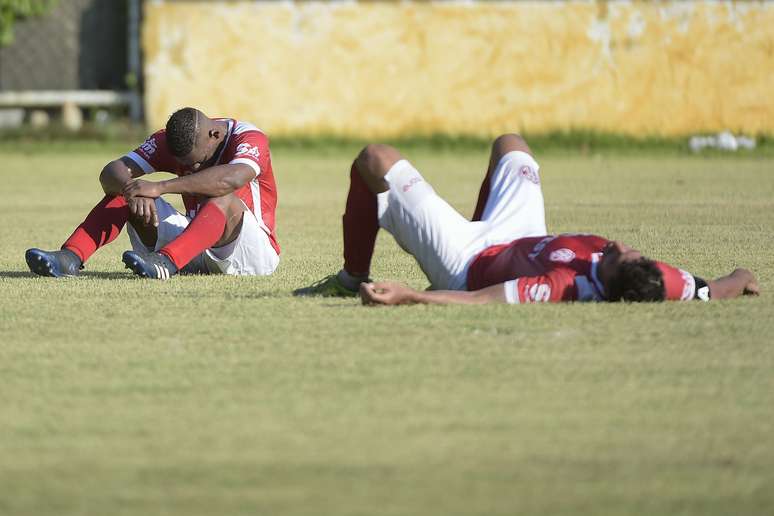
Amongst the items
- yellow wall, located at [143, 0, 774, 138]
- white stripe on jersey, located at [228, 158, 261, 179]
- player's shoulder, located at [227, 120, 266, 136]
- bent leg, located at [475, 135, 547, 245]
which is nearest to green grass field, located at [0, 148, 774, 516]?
bent leg, located at [475, 135, 547, 245]

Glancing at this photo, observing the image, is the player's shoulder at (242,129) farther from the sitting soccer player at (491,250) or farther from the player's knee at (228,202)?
the sitting soccer player at (491,250)

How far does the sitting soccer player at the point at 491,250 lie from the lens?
20.8ft

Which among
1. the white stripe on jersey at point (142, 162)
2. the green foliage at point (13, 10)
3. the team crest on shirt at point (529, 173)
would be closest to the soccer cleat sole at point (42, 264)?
the white stripe on jersey at point (142, 162)

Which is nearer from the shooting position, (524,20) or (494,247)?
(494,247)

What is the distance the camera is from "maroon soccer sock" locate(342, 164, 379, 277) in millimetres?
6594

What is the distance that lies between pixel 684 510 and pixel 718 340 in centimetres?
234

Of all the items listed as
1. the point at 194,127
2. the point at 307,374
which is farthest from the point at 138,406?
the point at 194,127

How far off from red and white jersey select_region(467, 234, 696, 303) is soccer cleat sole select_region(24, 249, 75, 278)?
8.85 ft

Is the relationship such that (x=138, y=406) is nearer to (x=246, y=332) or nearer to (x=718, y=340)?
(x=246, y=332)

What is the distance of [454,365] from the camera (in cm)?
543

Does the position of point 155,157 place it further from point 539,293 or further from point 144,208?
point 539,293

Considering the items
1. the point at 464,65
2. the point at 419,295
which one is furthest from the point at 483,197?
the point at 464,65

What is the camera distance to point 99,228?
26.9ft

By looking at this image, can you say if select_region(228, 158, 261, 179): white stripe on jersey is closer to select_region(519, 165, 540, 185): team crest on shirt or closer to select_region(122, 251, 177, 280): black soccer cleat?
select_region(122, 251, 177, 280): black soccer cleat
